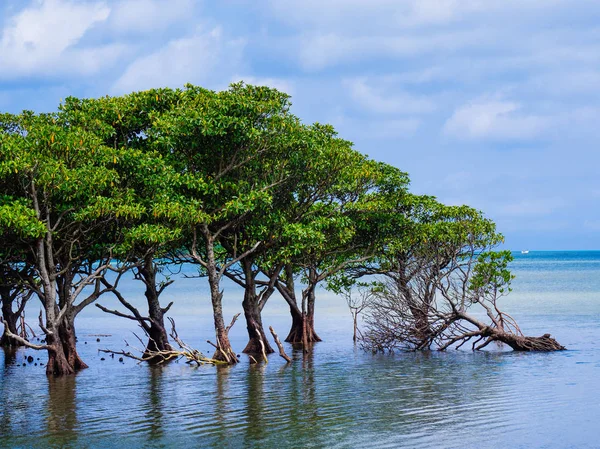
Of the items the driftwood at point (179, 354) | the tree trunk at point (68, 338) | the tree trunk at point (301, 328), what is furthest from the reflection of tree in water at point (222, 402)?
the tree trunk at point (301, 328)

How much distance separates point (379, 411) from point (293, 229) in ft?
38.3

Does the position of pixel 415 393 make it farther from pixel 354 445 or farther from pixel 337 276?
pixel 337 276

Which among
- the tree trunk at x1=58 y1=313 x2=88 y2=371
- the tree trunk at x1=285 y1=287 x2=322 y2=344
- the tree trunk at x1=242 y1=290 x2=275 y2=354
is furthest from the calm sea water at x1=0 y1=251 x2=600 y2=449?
the tree trunk at x1=242 y1=290 x2=275 y2=354

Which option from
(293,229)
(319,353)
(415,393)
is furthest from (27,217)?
(319,353)

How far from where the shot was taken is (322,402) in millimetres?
23594

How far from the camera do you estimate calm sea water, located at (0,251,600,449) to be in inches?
744

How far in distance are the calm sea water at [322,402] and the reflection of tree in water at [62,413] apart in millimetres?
31

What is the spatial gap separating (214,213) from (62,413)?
12.0 m

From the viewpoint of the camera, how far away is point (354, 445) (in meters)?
18.0

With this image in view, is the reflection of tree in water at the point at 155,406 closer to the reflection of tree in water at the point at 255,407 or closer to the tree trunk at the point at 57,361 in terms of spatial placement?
the reflection of tree in water at the point at 255,407

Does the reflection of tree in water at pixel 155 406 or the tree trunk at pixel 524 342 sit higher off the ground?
the tree trunk at pixel 524 342

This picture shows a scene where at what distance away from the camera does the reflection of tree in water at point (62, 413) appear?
1900cm

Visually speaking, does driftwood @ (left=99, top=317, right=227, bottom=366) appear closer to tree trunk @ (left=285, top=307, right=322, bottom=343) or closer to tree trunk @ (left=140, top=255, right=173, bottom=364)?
tree trunk @ (left=140, top=255, right=173, bottom=364)

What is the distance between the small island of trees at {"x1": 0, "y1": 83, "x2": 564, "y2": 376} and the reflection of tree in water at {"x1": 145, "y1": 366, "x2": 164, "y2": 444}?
2.12m
